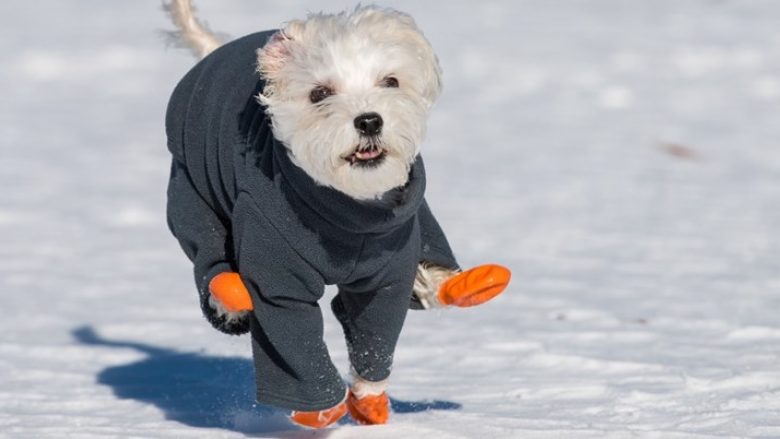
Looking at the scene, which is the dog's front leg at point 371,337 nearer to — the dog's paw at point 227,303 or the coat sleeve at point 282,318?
the coat sleeve at point 282,318

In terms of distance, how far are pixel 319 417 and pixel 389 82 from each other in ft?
3.39

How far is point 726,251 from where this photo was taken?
7.38 m

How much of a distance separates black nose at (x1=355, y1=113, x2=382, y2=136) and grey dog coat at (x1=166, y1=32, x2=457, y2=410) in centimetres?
23

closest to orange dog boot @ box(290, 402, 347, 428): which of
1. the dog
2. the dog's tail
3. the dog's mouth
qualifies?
the dog

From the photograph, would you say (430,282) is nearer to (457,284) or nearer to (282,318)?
(457,284)

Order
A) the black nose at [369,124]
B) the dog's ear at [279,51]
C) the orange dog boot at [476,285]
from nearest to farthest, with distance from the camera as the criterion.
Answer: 1. the black nose at [369,124]
2. the dog's ear at [279,51]
3. the orange dog boot at [476,285]

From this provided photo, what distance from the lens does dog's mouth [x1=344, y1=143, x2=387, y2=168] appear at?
11.8 ft

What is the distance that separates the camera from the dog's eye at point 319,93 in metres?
3.65

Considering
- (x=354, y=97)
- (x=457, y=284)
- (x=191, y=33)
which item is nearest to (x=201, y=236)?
(x=457, y=284)

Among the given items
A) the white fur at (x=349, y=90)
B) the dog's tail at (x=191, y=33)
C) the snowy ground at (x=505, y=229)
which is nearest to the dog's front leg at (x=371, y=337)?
the snowy ground at (x=505, y=229)

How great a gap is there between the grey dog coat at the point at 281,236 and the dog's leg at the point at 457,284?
4cm

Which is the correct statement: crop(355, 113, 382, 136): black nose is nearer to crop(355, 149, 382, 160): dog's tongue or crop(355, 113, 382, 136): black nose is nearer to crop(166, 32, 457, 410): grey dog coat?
crop(355, 149, 382, 160): dog's tongue

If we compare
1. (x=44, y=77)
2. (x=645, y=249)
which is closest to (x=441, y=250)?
(x=645, y=249)

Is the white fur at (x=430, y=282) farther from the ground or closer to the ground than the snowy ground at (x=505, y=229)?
farther from the ground
